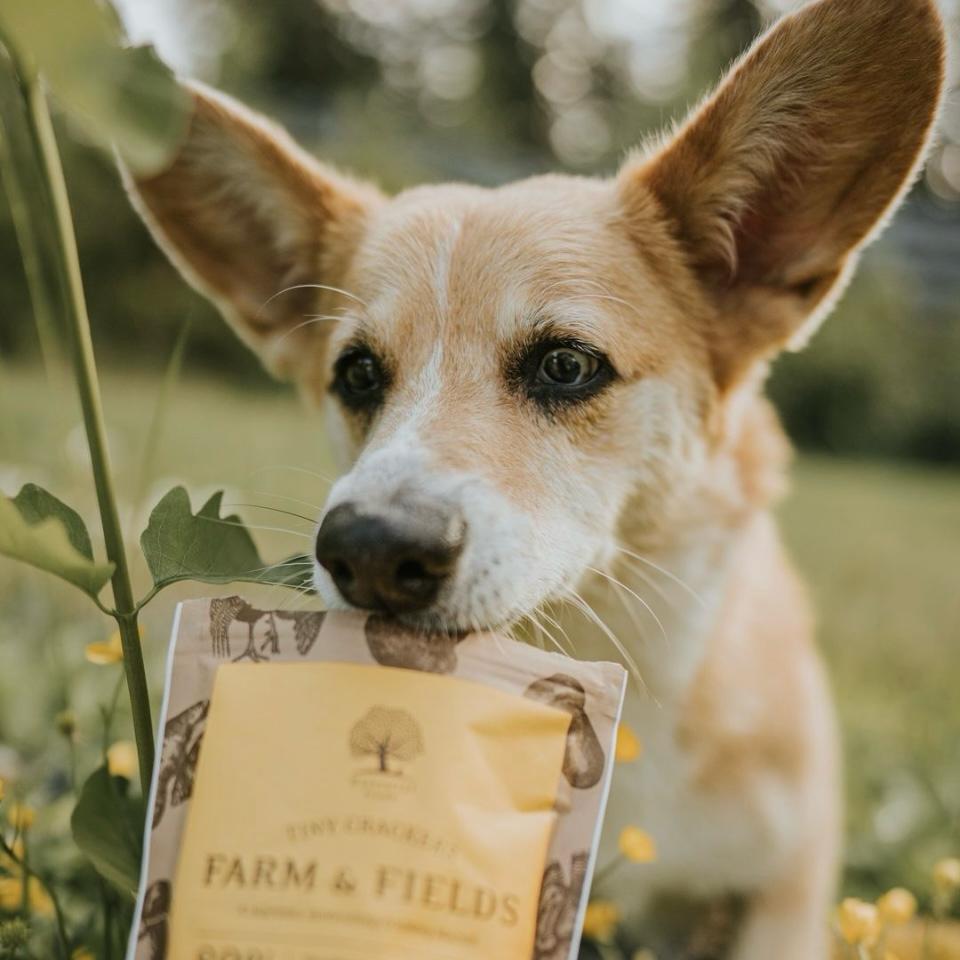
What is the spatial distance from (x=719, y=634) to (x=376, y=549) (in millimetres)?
1114

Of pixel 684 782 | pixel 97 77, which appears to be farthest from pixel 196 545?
pixel 684 782

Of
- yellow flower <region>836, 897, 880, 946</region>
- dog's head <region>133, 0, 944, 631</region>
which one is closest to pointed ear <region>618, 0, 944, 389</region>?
dog's head <region>133, 0, 944, 631</region>

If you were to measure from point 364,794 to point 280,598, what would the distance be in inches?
32.8

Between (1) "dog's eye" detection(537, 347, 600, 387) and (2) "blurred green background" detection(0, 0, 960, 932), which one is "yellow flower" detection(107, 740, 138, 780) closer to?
(2) "blurred green background" detection(0, 0, 960, 932)

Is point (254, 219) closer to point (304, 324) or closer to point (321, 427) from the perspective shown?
point (304, 324)

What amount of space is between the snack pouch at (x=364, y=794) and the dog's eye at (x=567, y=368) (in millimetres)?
722

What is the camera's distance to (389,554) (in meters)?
1.19

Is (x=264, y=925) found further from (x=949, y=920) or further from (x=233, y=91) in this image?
(x=233, y=91)

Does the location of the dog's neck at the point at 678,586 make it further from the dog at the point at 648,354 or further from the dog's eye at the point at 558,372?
the dog's eye at the point at 558,372

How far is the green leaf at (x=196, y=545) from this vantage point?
1.08 metres

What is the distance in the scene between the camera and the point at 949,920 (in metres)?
2.16

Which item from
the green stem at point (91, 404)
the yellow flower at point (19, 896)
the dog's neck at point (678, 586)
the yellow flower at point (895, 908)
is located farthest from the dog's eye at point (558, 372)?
the yellow flower at point (19, 896)

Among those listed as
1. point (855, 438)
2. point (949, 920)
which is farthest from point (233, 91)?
point (949, 920)

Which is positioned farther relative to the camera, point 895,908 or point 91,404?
point 895,908
